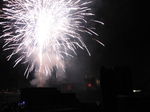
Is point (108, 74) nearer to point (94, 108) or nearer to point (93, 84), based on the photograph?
point (94, 108)

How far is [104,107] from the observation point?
79.2 ft

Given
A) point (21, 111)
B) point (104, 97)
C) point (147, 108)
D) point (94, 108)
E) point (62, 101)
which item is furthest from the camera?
point (62, 101)

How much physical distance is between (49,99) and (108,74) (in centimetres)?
1554

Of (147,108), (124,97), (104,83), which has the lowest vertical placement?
(147,108)

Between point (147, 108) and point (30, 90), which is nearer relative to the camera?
point (147, 108)

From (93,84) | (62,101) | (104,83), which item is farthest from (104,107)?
(93,84)

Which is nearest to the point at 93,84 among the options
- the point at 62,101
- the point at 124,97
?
the point at 62,101

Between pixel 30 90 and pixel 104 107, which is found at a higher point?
pixel 30 90

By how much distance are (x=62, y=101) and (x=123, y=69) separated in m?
16.7

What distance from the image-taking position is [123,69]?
2433 centimetres

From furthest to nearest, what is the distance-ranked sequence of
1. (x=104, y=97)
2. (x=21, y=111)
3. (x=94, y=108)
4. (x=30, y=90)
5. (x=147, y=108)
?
(x=30, y=90) < (x=94, y=108) < (x=104, y=97) < (x=21, y=111) < (x=147, y=108)

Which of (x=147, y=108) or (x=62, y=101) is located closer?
(x=147, y=108)

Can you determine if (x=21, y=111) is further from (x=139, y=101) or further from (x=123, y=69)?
(x=123, y=69)

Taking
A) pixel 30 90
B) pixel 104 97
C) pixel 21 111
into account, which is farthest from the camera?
pixel 30 90
